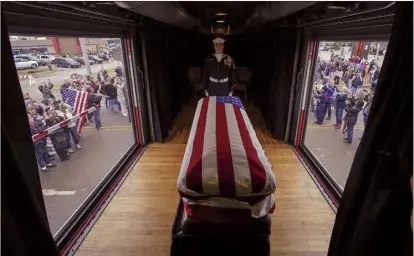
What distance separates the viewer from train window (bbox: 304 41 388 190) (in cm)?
332

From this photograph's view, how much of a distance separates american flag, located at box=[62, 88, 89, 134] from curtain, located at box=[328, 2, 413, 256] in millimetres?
3354

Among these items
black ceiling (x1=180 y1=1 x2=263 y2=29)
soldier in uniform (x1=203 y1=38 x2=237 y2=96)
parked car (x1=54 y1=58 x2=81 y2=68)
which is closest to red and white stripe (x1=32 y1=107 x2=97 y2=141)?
parked car (x1=54 y1=58 x2=81 y2=68)

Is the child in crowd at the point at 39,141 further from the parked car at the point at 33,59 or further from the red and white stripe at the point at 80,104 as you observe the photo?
the red and white stripe at the point at 80,104

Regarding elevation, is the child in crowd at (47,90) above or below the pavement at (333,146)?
above

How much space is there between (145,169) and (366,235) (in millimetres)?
2827

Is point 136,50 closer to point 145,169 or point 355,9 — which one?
point 145,169

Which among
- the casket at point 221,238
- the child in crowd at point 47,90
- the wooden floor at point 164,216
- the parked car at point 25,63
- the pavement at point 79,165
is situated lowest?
the wooden floor at point 164,216

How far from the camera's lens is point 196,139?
191 centimetres

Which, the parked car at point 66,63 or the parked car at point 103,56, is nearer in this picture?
the parked car at point 66,63

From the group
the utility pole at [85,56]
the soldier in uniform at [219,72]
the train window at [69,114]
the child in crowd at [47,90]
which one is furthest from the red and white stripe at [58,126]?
the soldier in uniform at [219,72]

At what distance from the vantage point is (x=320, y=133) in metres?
4.62

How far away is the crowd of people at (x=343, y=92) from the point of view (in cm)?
358

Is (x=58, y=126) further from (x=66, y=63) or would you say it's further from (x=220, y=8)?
(x=220, y=8)

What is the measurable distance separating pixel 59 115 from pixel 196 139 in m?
A: 2.08
